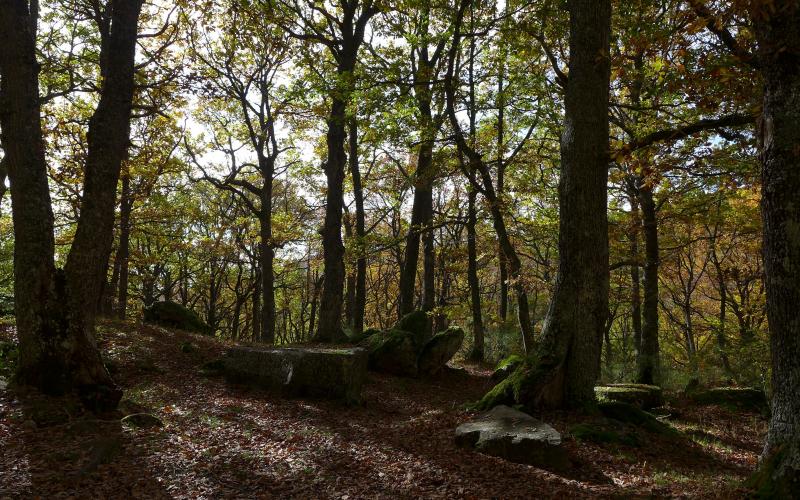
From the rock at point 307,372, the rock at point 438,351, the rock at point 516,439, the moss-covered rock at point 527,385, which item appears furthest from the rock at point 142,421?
the rock at point 438,351

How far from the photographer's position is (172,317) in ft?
52.3

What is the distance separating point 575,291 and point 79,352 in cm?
735

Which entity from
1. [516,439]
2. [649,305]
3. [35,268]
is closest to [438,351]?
[649,305]

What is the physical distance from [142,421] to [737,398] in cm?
1228

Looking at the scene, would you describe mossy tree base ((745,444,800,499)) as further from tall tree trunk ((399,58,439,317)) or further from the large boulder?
the large boulder

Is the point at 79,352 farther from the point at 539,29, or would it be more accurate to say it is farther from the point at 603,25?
the point at 539,29

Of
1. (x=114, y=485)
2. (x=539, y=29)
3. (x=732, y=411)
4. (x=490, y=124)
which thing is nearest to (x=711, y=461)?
(x=732, y=411)

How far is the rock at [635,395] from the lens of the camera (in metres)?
9.67

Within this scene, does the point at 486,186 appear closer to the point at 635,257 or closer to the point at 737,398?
the point at 635,257

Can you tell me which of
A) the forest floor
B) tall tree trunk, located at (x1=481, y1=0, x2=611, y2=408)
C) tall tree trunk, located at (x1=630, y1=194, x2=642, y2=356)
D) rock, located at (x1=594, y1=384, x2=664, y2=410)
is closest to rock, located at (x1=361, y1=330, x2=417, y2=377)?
the forest floor

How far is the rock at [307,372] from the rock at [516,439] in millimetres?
3237

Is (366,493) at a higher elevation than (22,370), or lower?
lower

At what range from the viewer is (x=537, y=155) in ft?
50.5

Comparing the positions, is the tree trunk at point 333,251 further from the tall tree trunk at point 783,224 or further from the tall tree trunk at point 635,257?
the tall tree trunk at point 783,224
